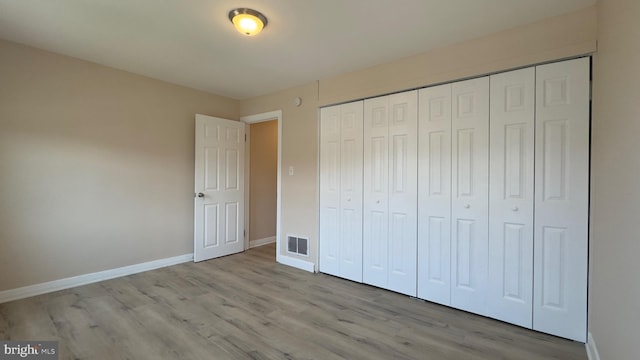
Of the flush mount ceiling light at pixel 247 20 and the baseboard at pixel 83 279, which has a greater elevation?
the flush mount ceiling light at pixel 247 20

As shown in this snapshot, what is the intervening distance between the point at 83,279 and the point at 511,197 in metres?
Answer: 4.45

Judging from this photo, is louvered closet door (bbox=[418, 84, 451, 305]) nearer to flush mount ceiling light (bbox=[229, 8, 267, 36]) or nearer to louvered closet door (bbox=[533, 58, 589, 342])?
louvered closet door (bbox=[533, 58, 589, 342])

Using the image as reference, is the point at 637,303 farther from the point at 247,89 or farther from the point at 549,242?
the point at 247,89

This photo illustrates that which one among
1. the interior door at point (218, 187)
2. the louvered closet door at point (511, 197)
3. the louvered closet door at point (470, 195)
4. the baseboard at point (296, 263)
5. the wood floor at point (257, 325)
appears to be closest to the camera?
the wood floor at point (257, 325)

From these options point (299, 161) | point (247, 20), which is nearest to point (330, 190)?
point (299, 161)

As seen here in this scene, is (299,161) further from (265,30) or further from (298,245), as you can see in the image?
(265,30)

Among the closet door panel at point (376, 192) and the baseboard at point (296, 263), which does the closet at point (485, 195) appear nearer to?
the closet door panel at point (376, 192)

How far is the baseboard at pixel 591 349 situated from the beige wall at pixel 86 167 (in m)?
4.35

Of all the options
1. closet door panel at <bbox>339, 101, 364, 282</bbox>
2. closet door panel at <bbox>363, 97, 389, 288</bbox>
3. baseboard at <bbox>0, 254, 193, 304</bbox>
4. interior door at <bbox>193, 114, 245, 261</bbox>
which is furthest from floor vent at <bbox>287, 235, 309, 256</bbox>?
baseboard at <bbox>0, 254, 193, 304</bbox>

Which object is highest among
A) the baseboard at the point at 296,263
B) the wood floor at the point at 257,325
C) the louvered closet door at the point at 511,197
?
the louvered closet door at the point at 511,197

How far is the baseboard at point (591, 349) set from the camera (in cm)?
186

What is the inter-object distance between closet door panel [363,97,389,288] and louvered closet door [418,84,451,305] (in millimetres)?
386

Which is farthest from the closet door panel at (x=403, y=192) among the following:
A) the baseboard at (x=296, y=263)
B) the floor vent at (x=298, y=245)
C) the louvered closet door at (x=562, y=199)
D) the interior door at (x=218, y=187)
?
the interior door at (x=218, y=187)

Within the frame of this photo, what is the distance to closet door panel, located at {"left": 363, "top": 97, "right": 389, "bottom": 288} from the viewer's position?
10.4ft
